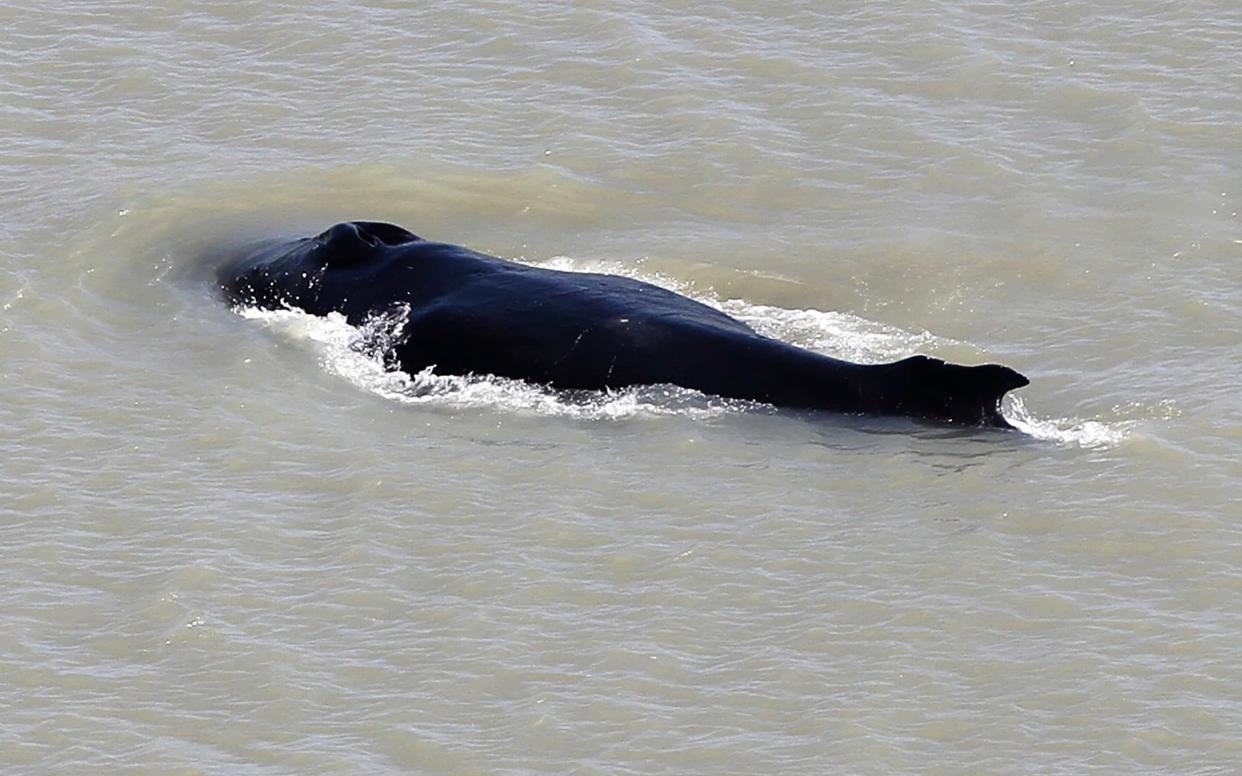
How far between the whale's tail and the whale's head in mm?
4748

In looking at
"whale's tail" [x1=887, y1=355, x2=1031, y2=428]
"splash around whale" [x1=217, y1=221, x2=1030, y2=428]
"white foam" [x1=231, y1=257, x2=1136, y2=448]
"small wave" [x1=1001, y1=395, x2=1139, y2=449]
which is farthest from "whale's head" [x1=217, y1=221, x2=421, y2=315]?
"small wave" [x1=1001, y1=395, x2=1139, y2=449]

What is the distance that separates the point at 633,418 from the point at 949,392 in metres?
2.37

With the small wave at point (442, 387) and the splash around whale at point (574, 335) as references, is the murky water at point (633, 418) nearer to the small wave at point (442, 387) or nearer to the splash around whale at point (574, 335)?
the small wave at point (442, 387)

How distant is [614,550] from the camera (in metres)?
14.8

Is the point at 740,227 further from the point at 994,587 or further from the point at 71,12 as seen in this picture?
the point at 71,12

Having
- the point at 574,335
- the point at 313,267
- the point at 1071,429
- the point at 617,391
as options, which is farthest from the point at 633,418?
the point at 313,267

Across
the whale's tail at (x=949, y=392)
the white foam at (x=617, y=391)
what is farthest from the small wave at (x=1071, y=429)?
the whale's tail at (x=949, y=392)

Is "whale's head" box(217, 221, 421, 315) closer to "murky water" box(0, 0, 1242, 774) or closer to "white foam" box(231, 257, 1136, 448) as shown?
"white foam" box(231, 257, 1136, 448)

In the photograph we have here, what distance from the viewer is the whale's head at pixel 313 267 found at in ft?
61.4

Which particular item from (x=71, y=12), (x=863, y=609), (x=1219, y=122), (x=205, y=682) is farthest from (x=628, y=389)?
(x=71, y=12)

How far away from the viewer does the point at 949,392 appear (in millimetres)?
16312

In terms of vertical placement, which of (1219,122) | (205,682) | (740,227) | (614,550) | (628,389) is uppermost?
(1219,122)

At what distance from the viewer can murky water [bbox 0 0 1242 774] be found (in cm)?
1298

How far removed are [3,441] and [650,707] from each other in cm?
629
